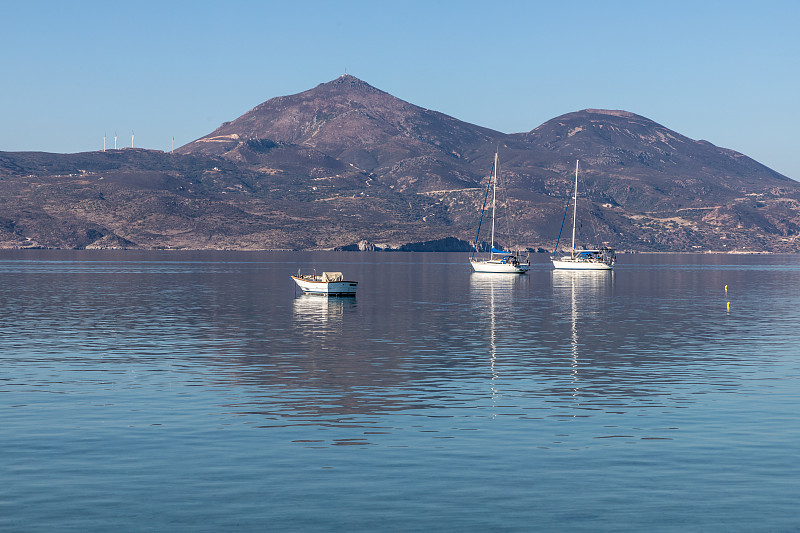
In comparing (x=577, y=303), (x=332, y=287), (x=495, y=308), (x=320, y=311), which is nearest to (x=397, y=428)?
(x=320, y=311)

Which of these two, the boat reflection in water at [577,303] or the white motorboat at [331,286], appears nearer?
the boat reflection in water at [577,303]

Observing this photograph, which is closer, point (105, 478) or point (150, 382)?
point (105, 478)

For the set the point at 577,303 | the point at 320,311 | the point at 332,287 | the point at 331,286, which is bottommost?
the point at 320,311

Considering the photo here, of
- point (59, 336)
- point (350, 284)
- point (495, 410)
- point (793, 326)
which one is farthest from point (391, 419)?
point (350, 284)

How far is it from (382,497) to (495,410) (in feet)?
44.1

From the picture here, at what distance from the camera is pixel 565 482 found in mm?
25953

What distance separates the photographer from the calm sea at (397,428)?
2338cm

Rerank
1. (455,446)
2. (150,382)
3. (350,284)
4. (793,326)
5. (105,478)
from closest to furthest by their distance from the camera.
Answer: (105,478)
(455,446)
(150,382)
(793,326)
(350,284)

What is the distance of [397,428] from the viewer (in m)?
33.3

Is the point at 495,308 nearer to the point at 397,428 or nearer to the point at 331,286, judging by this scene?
the point at 331,286

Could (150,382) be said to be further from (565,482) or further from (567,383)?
(565,482)

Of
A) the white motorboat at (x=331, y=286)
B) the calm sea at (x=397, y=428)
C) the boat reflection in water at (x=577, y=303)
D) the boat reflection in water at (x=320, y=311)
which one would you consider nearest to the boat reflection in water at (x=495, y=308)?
the calm sea at (x=397, y=428)

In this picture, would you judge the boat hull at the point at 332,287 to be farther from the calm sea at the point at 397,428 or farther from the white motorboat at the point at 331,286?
the calm sea at the point at 397,428

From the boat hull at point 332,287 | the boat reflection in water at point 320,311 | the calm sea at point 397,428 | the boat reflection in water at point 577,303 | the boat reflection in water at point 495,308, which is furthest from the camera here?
the boat hull at point 332,287
